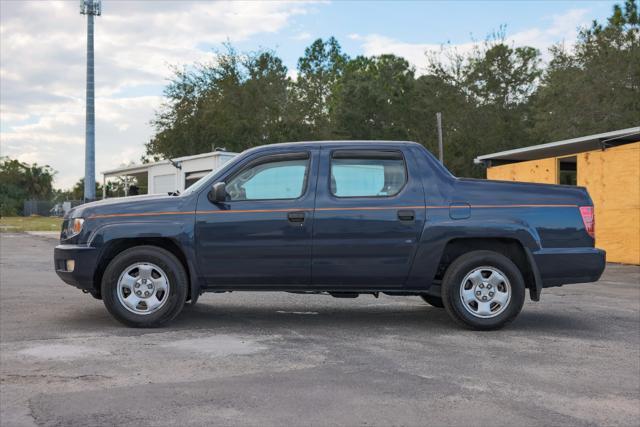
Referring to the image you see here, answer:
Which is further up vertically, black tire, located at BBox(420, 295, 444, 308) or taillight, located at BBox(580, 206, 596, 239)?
taillight, located at BBox(580, 206, 596, 239)

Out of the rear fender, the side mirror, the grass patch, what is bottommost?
the grass patch

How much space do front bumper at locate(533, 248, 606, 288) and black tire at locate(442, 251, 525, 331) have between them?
11.4 inches

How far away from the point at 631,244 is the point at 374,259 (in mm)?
11361

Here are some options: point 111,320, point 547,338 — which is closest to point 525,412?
point 547,338

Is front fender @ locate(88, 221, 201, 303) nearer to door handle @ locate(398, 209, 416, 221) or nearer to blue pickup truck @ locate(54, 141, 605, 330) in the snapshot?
blue pickup truck @ locate(54, 141, 605, 330)

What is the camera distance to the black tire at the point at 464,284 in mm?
7078

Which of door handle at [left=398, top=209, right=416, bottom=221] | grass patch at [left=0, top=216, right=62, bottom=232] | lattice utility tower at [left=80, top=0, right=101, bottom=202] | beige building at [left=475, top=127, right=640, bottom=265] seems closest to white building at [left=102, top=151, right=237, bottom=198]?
lattice utility tower at [left=80, top=0, right=101, bottom=202]

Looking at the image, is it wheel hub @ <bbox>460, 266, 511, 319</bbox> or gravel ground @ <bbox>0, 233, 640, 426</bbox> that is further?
wheel hub @ <bbox>460, 266, 511, 319</bbox>

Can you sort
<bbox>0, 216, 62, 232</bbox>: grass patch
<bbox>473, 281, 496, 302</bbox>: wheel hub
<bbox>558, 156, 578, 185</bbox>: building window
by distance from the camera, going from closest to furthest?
<bbox>473, 281, 496, 302</bbox>: wheel hub → <bbox>558, 156, 578, 185</bbox>: building window → <bbox>0, 216, 62, 232</bbox>: grass patch

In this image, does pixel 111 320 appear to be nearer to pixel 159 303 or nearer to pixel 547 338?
pixel 159 303

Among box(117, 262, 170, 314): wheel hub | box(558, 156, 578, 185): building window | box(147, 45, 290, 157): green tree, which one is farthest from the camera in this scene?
box(147, 45, 290, 157): green tree

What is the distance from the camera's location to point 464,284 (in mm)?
7125

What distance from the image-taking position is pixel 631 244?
16.3 metres

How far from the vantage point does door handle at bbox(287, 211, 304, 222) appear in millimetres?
7055
